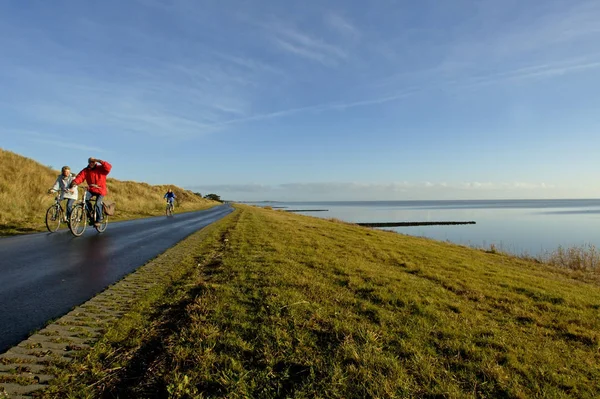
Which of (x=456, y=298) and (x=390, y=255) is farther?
(x=390, y=255)

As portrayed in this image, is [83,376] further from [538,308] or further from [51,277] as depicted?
[538,308]

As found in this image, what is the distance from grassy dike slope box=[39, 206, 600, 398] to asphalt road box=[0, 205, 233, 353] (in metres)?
1.34

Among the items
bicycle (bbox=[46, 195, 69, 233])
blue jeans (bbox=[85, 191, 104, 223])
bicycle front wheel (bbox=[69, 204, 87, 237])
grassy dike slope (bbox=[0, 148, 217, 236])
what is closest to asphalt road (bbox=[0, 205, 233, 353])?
bicycle front wheel (bbox=[69, 204, 87, 237])

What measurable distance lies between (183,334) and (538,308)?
6808mm

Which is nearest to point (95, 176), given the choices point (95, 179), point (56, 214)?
point (95, 179)

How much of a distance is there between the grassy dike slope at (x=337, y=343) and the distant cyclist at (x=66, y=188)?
8381 millimetres

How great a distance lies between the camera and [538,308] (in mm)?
6473

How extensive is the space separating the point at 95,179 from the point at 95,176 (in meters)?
0.13

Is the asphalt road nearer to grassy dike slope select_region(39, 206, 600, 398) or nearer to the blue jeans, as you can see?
the blue jeans

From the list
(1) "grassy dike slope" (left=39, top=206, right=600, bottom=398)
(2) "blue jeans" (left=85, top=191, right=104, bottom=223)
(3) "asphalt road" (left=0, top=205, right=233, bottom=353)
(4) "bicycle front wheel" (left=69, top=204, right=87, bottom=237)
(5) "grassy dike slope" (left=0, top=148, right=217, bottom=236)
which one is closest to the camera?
(1) "grassy dike slope" (left=39, top=206, right=600, bottom=398)

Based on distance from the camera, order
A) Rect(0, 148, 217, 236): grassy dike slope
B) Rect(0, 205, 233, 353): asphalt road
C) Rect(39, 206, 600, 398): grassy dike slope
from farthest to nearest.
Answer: Rect(0, 148, 217, 236): grassy dike slope < Rect(0, 205, 233, 353): asphalt road < Rect(39, 206, 600, 398): grassy dike slope

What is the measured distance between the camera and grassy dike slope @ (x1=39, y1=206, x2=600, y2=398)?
310 centimetres

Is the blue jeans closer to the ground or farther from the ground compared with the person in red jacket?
closer to the ground

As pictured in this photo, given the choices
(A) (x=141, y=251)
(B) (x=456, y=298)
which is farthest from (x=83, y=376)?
(A) (x=141, y=251)
